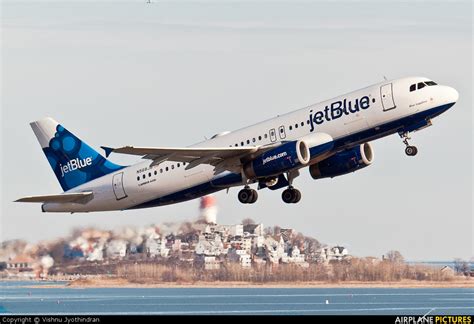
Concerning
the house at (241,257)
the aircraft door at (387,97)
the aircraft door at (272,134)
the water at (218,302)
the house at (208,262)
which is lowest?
the water at (218,302)

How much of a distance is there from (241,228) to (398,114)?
21176 millimetres

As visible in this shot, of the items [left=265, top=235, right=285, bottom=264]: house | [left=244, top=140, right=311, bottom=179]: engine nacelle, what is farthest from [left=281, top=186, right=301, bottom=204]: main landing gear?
[left=265, top=235, right=285, bottom=264]: house

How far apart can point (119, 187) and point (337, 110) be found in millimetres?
12069

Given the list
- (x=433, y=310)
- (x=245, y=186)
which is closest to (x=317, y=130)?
(x=245, y=186)

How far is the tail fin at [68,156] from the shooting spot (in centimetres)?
6034

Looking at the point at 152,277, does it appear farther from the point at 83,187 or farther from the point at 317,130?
the point at 317,130

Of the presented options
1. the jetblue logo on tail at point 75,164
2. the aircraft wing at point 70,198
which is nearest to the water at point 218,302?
the jetblue logo on tail at point 75,164

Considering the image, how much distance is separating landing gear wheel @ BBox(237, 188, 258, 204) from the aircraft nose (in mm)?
9893

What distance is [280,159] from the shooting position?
51.7 m

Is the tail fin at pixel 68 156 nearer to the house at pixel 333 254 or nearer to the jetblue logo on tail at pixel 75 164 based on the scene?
the jetblue logo on tail at pixel 75 164

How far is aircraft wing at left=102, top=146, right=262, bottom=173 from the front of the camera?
166 ft

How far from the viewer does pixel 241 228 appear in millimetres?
69938

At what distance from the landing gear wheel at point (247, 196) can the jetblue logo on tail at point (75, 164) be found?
944 centimetres

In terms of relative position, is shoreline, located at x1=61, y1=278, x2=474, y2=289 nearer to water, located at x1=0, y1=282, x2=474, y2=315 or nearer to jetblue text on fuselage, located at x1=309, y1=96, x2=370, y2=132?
water, located at x1=0, y1=282, x2=474, y2=315
